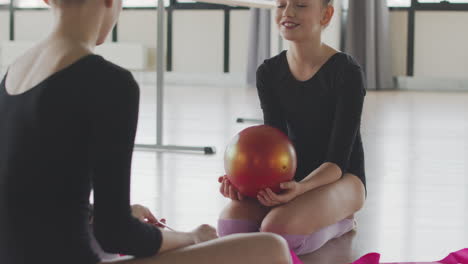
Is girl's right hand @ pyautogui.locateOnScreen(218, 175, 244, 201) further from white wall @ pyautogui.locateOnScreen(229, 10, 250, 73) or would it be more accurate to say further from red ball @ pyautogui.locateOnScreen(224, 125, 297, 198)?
white wall @ pyautogui.locateOnScreen(229, 10, 250, 73)

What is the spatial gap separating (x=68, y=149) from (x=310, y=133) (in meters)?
1.12

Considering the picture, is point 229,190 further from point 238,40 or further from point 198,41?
point 198,41

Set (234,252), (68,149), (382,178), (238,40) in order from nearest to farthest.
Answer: (68,149) → (234,252) → (382,178) → (238,40)

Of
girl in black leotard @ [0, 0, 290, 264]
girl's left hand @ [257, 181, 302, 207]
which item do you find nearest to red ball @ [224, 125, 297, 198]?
girl's left hand @ [257, 181, 302, 207]

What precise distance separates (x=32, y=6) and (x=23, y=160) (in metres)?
8.20

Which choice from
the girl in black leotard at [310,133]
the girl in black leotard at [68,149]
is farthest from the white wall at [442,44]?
the girl in black leotard at [68,149]

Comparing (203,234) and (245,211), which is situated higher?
(203,234)

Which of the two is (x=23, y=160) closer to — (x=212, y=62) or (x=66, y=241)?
(x=66, y=241)

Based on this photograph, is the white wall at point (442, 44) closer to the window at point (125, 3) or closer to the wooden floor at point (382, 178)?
the wooden floor at point (382, 178)

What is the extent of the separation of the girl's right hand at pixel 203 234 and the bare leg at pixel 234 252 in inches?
2.2

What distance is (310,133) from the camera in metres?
2.01

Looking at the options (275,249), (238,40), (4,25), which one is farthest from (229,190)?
(4,25)

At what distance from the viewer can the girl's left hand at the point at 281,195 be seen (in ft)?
5.73

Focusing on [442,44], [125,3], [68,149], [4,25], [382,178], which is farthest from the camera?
[4,25]
